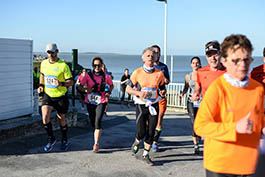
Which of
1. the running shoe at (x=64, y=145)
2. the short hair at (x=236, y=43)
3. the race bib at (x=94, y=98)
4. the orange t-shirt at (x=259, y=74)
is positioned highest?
the short hair at (x=236, y=43)

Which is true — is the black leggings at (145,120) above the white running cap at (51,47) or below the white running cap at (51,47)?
below

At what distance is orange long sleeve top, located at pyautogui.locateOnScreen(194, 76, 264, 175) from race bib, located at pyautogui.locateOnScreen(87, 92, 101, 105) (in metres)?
3.83

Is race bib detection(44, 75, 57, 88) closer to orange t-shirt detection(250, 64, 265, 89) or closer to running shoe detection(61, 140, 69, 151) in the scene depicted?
running shoe detection(61, 140, 69, 151)

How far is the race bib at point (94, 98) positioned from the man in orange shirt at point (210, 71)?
7.31ft

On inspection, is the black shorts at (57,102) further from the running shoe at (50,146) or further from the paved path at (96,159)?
the paved path at (96,159)

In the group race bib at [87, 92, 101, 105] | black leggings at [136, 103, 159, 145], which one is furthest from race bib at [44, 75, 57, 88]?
black leggings at [136, 103, 159, 145]

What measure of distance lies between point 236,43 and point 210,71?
2203 mm

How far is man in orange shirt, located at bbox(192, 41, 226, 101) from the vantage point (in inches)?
172

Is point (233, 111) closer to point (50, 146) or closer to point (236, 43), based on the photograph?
point (236, 43)

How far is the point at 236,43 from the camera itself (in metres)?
2.31

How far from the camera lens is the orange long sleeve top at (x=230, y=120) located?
91.6 inches

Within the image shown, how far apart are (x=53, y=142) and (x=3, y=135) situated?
1.18m

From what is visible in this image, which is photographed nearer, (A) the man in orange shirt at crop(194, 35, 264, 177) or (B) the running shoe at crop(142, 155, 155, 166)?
(A) the man in orange shirt at crop(194, 35, 264, 177)

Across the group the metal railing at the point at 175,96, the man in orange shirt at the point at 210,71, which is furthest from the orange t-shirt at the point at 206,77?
the metal railing at the point at 175,96
